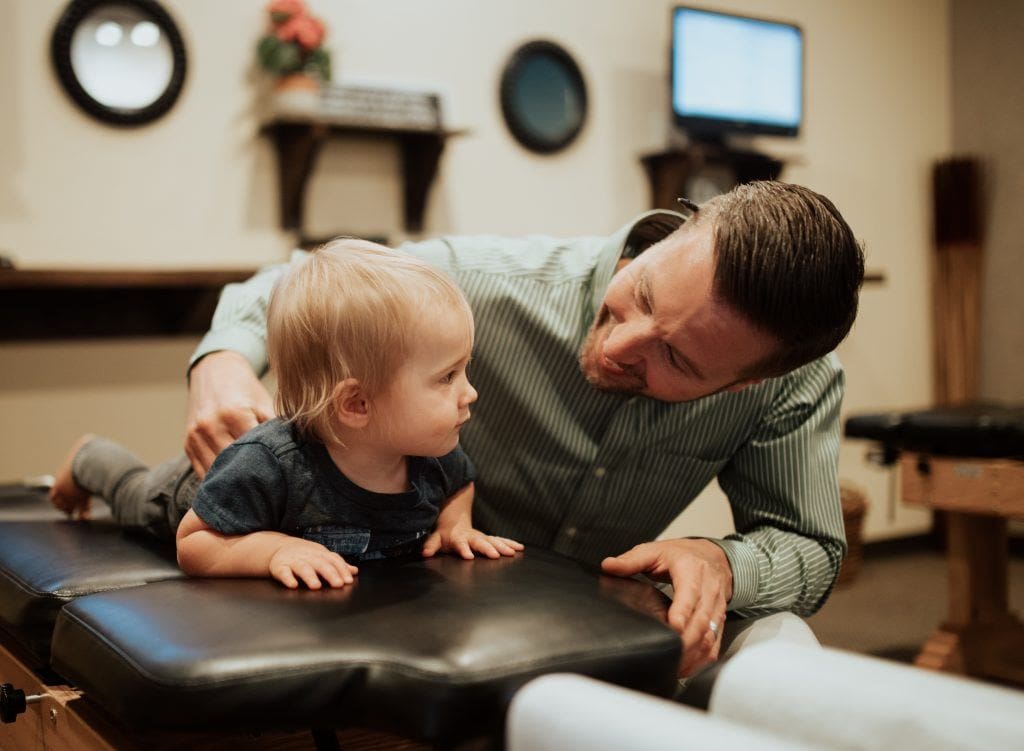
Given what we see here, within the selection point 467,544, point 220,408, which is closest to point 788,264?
point 467,544

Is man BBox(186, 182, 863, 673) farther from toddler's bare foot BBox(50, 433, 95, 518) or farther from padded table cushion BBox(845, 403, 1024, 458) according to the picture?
padded table cushion BBox(845, 403, 1024, 458)

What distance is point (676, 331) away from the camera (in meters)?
1.18

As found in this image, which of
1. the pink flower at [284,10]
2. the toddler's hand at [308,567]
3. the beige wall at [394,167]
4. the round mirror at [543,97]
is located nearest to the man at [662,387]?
the toddler's hand at [308,567]

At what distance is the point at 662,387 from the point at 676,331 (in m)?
0.10

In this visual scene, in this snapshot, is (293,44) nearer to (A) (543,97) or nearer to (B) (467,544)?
(A) (543,97)

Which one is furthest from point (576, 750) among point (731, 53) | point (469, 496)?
point (731, 53)

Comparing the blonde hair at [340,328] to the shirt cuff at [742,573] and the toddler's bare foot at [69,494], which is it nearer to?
the shirt cuff at [742,573]

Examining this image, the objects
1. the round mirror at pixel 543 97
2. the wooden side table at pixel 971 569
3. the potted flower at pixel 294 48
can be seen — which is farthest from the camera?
the round mirror at pixel 543 97

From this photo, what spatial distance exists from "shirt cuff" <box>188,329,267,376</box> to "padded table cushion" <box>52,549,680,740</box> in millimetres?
552

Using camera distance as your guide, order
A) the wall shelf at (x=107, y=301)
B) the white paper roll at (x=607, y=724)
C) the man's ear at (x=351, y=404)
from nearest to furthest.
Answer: the white paper roll at (x=607, y=724), the man's ear at (x=351, y=404), the wall shelf at (x=107, y=301)

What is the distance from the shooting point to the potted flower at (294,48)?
2.73 m

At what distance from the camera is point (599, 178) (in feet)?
11.4

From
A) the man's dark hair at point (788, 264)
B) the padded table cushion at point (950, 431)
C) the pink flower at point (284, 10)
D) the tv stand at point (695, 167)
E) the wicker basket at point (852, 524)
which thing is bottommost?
the wicker basket at point (852, 524)

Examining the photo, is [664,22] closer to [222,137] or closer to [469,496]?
[222,137]
